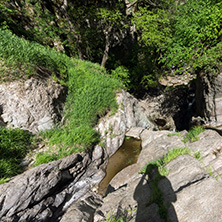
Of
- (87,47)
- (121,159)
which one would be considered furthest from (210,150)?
(87,47)

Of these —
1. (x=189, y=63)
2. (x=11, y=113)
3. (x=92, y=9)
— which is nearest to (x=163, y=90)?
(x=189, y=63)

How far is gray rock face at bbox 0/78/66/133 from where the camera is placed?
5.01m

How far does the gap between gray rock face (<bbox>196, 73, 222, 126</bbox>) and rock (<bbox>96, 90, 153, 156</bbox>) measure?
3945 millimetres

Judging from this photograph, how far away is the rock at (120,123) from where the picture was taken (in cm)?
688

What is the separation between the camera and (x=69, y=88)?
727 cm

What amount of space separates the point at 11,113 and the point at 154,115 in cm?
1167

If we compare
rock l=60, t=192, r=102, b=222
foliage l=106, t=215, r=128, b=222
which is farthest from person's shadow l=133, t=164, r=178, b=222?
rock l=60, t=192, r=102, b=222

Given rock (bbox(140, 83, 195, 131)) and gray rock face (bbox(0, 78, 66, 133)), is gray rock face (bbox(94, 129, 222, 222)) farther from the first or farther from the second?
rock (bbox(140, 83, 195, 131))

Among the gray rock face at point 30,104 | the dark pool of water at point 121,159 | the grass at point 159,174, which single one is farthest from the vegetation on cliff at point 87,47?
the grass at point 159,174

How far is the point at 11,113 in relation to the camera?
5008 millimetres

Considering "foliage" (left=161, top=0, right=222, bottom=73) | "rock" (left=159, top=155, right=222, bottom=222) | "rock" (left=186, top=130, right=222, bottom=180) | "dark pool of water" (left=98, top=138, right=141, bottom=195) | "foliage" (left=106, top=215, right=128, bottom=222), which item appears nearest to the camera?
"rock" (left=159, top=155, right=222, bottom=222)

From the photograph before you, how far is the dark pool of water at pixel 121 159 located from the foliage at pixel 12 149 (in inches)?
130

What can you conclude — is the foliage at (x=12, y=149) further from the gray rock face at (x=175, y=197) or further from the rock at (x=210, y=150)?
the rock at (x=210, y=150)

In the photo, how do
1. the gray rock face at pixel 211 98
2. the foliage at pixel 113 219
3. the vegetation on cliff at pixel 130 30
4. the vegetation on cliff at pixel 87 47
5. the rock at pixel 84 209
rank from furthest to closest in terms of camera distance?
the gray rock face at pixel 211 98, the vegetation on cliff at pixel 130 30, the vegetation on cliff at pixel 87 47, the rock at pixel 84 209, the foliage at pixel 113 219
